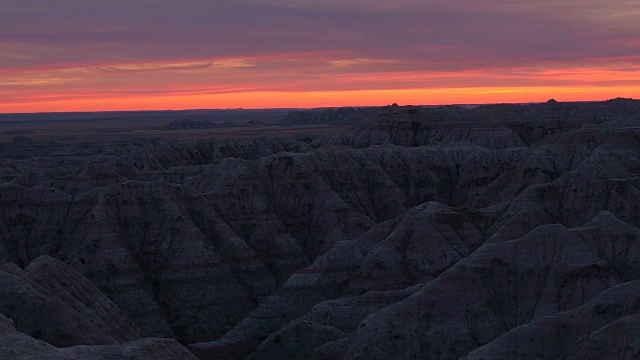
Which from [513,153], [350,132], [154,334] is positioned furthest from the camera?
[350,132]

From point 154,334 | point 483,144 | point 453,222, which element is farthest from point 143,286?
point 483,144

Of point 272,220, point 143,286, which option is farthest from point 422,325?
point 272,220

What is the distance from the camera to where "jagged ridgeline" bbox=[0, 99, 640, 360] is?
2287 inches

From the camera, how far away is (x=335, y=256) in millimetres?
87188

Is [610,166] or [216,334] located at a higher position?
[610,166]

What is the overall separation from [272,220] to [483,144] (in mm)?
71735

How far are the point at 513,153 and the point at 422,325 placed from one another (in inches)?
2996

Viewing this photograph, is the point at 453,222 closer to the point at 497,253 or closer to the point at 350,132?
the point at 497,253

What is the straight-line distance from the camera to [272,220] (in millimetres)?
107562

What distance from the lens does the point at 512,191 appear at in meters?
116

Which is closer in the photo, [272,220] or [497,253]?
[497,253]

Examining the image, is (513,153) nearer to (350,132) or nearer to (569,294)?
(350,132)

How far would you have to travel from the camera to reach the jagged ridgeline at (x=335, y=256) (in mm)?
58094

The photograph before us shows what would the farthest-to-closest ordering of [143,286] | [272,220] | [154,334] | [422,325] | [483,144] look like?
[483,144] < [272,220] < [143,286] < [154,334] < [422,325]
